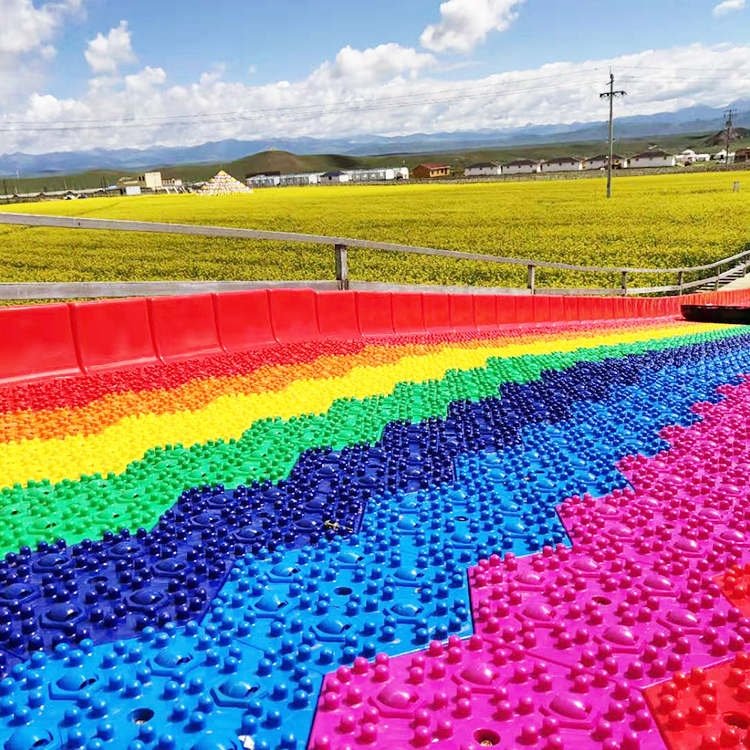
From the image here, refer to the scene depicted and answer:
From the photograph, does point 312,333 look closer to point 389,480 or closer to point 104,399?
point 104,399

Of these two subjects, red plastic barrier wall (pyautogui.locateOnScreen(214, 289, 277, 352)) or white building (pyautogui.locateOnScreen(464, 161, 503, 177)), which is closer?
red plastic barrier wall (pyautogui.locateOnScreen(214, 289, 277, 352))

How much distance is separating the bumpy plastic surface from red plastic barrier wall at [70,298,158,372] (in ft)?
0.81

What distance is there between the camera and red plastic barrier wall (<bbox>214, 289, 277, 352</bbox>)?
7.49 meters

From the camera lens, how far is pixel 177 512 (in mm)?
3789

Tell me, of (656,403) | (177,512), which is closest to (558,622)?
(177,512)

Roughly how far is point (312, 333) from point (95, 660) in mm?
6021

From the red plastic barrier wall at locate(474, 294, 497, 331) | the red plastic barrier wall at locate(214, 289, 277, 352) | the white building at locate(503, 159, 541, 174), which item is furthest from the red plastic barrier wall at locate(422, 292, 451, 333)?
the white building at locate(503, 159, 541, 174)

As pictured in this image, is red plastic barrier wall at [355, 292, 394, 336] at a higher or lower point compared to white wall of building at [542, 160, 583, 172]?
lower

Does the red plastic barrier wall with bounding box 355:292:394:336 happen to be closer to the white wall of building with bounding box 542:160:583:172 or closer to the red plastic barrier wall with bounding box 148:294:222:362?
the red plastic barrier wall with bounding box 148:294:222:362

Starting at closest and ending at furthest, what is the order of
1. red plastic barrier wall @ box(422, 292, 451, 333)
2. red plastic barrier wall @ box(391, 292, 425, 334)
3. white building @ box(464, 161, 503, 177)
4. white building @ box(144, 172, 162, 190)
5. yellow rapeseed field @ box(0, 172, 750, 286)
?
red plastic barrier wall @ box(391, 292, 425, 334), red plastic barrier wall @ box(422, 292, 451, 333), yellow rapeseed field @ box(0, 172, 750, 286), white building @ box(144, 172, 162, 190), white building @ box(464, 161, 503, 177)

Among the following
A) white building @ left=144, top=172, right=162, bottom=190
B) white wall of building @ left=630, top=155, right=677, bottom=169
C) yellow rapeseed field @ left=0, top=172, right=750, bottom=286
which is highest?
white building @ left=144, top=172, right=162, bottom=190

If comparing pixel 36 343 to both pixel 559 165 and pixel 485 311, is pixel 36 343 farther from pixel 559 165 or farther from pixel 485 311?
pixel 559 165

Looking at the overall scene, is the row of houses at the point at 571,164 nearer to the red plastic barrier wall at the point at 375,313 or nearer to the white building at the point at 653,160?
the white building at the point at 653,160

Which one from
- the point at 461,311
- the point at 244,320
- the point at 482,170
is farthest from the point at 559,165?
the point at 244,320
